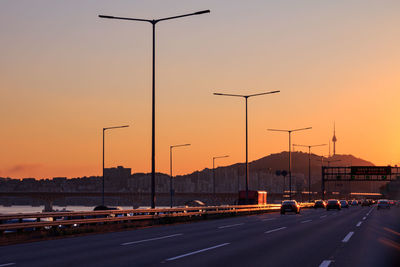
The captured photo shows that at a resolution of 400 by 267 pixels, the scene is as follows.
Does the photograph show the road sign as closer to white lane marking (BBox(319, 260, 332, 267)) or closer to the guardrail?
the guardrail

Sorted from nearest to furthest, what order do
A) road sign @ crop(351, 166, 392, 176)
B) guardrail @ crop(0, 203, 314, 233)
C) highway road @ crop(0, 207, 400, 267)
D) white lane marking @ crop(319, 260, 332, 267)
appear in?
white lane marking @ crop(319, 260, 332, 267) < highway road @ crop(0, 207, 400, 267) < guardrail @ crop(0, 203, 314, 233) < road sign @ crop(351, 166, 392, 176)

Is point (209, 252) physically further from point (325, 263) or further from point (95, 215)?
point (95, 215)

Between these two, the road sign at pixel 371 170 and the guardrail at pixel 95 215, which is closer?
the guardrail at pixel 95 215

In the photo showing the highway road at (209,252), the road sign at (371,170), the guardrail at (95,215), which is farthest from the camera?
the road sign at (371,170)

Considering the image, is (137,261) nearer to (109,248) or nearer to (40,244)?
(109,248)

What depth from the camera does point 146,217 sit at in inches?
1302

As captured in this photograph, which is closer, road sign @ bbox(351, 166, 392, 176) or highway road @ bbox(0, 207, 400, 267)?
highway road @ bbox(0, 207, 400, 267)

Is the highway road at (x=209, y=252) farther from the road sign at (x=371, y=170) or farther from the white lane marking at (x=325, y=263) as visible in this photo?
the road sign at (x=371, y=170)

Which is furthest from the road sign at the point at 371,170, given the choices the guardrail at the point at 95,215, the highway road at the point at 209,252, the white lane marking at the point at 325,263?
the white lane marking at the point at 325,263

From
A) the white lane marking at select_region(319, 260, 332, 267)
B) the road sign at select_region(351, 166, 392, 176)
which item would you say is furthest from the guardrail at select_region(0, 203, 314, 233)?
the road sign at select_region(351, 166, 392, 176)

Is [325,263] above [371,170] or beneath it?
beneath

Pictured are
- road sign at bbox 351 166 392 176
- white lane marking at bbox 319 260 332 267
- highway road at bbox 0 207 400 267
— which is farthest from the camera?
road sign at bbox 351 166 392 176

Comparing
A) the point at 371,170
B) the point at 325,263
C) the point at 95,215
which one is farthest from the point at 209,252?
the point at 371,170

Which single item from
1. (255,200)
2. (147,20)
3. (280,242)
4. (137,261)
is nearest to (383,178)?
(255,200)
